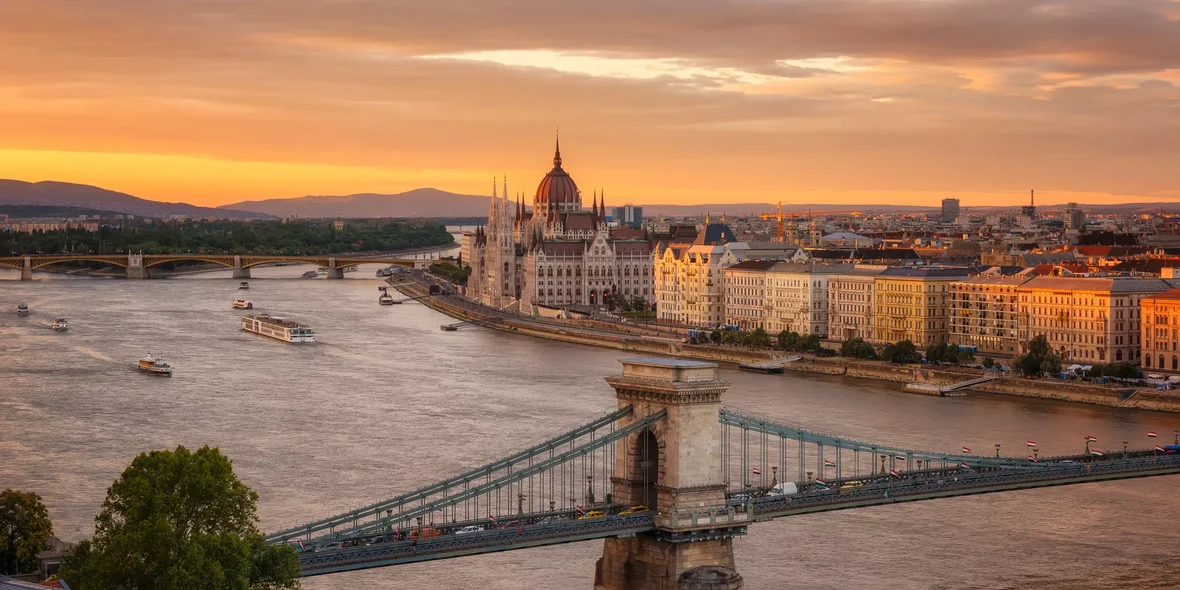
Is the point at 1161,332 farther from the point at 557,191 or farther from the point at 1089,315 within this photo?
the point at 557,191

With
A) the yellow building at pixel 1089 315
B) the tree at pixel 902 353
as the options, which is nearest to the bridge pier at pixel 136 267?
the tree at pixel 902 353

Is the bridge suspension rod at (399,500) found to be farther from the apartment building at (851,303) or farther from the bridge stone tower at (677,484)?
the apartment building at (851,303)

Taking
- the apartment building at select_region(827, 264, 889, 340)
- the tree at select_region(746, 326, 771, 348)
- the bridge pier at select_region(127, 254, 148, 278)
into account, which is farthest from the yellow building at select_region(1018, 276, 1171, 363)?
the bridge pier at select_region(127, 254, 148, 278)

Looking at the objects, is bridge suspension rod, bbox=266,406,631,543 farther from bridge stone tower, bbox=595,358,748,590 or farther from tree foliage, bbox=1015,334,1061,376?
tree foliage, bbox=1015,334,1061,376

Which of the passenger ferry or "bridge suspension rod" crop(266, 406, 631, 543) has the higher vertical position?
"bridge suspension rod" crop(266, 406, 631, 543)

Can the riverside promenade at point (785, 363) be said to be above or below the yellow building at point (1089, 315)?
below

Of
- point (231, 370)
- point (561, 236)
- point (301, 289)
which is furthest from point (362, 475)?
point (301, 289)
